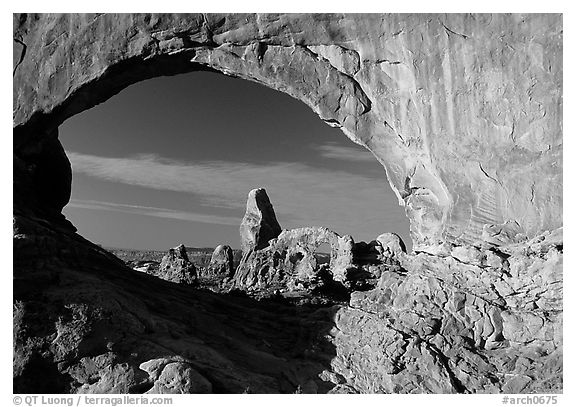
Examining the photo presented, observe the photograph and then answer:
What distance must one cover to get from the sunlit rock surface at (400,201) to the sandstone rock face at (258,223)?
22665 mm

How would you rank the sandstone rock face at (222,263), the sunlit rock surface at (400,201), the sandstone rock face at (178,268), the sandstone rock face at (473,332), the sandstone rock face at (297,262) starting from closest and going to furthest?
the sunlit rock surface at (400,201)
the sandstone rock face at (473,332)
the sandstone rock face at (178,268)
the sandstone rock face at (297,262)
the sandstone rock face at (222,263)

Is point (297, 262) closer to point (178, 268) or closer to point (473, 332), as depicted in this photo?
point (178, 268)

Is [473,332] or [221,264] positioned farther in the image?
[221,264]

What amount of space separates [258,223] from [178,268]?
11.8 m

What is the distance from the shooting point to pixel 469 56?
43.5ft

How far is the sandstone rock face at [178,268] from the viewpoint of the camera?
28.1 m

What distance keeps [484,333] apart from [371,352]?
341cm

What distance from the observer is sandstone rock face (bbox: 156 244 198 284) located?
2809 cm

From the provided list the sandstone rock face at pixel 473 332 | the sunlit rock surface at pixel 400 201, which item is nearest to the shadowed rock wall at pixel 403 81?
the sunlit rock surface at pixel 400 201

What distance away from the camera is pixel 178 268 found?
28.8m

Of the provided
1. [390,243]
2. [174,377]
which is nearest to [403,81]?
[174,377]

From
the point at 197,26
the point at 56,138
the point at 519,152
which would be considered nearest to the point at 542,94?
the point at 519,152

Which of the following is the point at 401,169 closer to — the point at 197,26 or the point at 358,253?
the point at 197,26

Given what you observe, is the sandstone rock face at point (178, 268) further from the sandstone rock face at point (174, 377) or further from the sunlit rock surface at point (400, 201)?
the sandstone rock face at point (174, 377)
